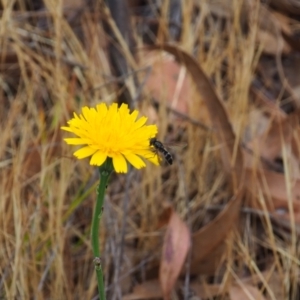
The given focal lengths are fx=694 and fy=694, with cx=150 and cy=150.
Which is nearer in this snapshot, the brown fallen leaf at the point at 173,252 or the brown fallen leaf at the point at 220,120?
the brown fallen leaf at the point at 173,252

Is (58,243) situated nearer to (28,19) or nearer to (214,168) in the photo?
(214,168)

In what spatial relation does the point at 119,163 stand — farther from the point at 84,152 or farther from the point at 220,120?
the point at 220,120

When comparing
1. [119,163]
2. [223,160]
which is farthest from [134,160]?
[223,160]

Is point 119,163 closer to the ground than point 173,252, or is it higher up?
higher up

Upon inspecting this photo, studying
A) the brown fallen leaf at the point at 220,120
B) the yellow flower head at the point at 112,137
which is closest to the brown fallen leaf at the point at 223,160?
the brown fallen leaf at the point at 220,120

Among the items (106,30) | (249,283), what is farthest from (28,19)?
(249,283)

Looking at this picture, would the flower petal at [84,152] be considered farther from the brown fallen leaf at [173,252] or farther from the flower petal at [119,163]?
the brown fallen leaf at [173,252]
